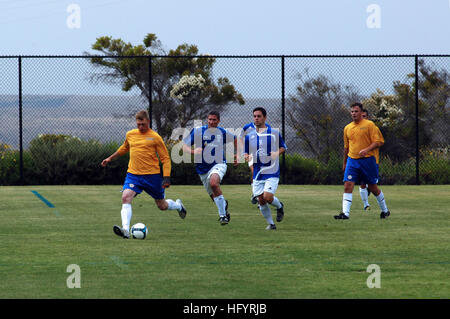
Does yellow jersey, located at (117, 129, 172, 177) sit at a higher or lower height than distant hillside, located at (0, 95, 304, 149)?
lower

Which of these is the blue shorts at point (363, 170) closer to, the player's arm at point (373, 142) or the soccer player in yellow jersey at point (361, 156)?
the soccer player in yellow jersey at point (361, 156)

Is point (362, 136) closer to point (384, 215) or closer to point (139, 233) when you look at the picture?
point (384, 215)

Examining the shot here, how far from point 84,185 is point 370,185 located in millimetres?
11389

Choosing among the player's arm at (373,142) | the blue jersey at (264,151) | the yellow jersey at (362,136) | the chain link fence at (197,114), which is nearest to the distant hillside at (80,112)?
the chain link fence at (197,114)

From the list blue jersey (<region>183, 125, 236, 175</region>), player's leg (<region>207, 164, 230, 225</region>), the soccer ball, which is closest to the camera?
the soccer ball

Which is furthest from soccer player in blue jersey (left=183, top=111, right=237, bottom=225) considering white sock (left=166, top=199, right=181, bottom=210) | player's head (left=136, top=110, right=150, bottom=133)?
player's head (left=136, top=110, right=150, bottom=133)

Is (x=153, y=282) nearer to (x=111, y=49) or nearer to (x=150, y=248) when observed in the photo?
(x=150, y=248)

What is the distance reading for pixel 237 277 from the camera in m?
8.23

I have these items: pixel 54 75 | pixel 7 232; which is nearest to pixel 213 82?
pixel 54 75

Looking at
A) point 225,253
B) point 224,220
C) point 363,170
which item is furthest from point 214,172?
point 225,253

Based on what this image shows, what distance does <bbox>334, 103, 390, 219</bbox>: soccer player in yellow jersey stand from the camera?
14.6m

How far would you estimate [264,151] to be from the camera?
12.9 metres

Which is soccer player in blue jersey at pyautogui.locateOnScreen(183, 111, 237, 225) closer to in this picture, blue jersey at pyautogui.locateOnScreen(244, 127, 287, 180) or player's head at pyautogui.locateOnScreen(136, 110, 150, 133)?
blue jersey at pyautogui.locateOnScreen(244, 127, 287, 180)

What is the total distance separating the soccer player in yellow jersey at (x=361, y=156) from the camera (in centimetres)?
1463
